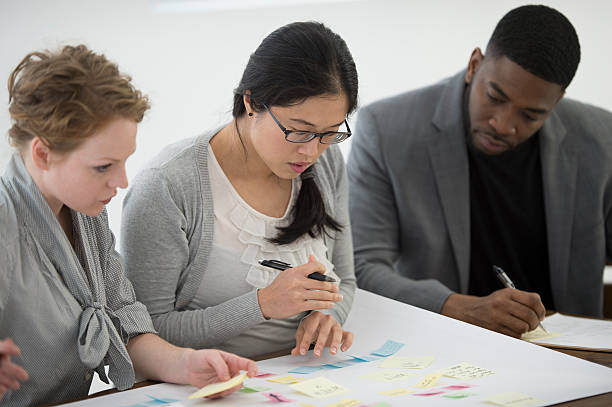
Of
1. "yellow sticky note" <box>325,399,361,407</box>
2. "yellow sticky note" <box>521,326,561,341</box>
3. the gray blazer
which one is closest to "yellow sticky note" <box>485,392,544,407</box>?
"yellow sticky note" <box>325,399,361,407</box>

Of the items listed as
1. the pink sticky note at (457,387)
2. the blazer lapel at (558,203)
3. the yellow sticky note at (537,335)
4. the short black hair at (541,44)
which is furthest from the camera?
the blazer lapel at (558,203)

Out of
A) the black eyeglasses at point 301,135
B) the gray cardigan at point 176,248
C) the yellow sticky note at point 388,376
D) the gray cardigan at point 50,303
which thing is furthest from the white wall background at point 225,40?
the yellow sticky note at point 388,376

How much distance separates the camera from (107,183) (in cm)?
113

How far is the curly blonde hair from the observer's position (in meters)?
1.07

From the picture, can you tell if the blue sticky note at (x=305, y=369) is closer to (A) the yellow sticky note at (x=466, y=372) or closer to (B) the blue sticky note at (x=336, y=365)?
(B) the blue sticky note at (x=336, y=365)

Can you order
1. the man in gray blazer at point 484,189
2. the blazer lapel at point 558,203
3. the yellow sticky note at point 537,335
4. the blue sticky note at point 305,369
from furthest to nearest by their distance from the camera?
the blazer lapel at point 558,203 → the man in gray blazer at point 484,189 → the yellow sticky note at point 537,335 → the blue sticky note at point 305,369

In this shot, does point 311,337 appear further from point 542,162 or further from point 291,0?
point 291,0

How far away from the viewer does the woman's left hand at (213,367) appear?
→ 1153 mm

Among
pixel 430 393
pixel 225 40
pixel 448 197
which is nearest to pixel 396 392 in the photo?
pixel 430 393

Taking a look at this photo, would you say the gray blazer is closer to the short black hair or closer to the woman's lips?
the short black hair

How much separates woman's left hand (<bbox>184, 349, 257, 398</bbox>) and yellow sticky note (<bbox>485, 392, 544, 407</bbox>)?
1.38 ft

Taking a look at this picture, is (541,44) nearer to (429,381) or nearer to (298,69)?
(298,69)

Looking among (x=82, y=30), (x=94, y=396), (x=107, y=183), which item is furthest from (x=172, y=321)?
(x=82, y=30)

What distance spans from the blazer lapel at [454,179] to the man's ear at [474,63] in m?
0.09
